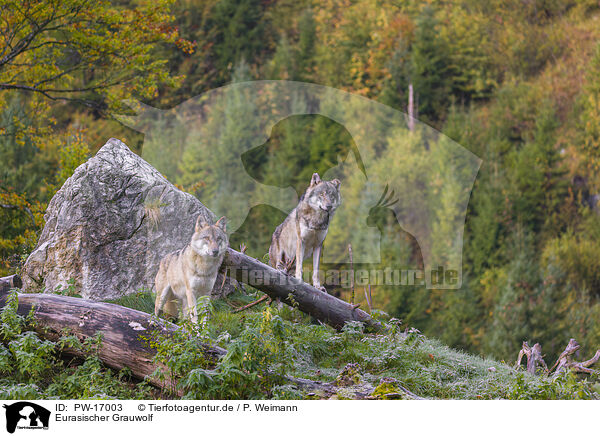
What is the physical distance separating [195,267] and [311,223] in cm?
232

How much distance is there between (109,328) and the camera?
7.21 m

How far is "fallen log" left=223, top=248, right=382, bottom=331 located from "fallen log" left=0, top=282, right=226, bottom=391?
1.80 m

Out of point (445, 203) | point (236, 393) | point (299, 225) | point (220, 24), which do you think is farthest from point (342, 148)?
point (236, 393)

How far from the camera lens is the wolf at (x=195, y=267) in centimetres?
844

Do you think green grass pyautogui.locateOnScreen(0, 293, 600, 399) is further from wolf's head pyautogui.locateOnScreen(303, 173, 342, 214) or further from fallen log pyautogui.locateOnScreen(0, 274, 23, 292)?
wolf's head pyautogui.locateOnScreen(303, 173, 342, 214)

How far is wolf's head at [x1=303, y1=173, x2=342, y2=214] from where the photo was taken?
32.8ft

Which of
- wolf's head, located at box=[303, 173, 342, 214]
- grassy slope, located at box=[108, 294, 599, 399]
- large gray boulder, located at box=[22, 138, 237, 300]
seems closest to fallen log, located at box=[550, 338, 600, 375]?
grassy slope, located at box=[108, 294, 599, 399]

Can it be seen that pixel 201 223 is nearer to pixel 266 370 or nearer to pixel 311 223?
pixel 311 223

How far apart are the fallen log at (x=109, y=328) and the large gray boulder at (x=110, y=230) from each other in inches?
111

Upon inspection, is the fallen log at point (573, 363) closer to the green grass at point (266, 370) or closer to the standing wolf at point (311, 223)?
the green grass at point (266, 370)
